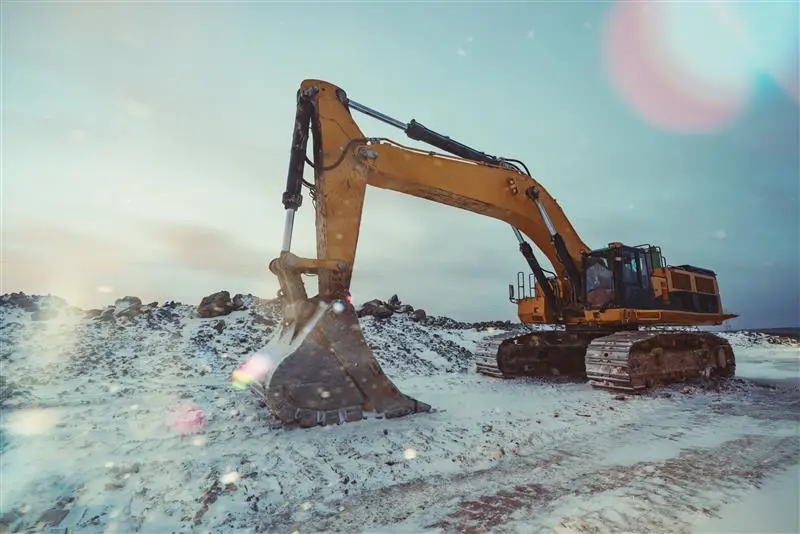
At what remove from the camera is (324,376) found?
5.18 meters

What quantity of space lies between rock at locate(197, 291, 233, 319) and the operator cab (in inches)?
410

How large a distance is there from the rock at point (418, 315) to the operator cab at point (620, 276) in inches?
306

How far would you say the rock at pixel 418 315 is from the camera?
16.5 metres

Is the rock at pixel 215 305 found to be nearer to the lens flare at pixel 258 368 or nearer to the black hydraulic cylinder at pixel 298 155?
the lens flare at pixel 258 368

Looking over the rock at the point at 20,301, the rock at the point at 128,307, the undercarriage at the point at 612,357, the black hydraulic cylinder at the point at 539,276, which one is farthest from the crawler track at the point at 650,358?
the rock at the point at 20,301

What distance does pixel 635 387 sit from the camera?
7887mm

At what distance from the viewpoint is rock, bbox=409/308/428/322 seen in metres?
16.5

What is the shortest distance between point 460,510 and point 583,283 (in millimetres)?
7766

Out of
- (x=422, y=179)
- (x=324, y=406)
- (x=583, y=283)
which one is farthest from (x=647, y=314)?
(x=324, y=406)

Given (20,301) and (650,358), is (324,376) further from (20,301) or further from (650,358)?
(20,301)

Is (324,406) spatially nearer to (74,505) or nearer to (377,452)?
(377,452)

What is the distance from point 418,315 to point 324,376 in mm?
11964

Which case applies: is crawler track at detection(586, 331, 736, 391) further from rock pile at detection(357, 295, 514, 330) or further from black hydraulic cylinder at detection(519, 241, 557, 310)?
rock pile at detection(357, 295, 514, 330)

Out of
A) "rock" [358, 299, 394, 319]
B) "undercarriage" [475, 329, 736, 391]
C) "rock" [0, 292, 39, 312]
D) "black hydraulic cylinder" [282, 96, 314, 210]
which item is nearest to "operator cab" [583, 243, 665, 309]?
"undercarriage" [475, 329, 736, 391]
